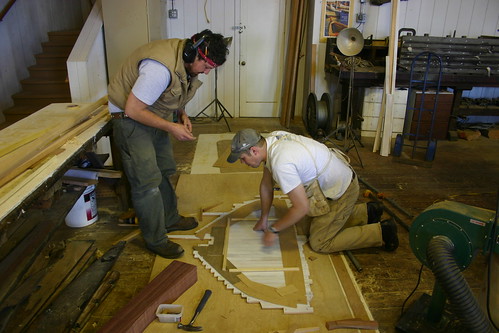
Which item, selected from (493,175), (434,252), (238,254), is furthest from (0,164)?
(493,175)

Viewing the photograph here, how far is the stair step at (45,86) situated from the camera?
5418 millimetres

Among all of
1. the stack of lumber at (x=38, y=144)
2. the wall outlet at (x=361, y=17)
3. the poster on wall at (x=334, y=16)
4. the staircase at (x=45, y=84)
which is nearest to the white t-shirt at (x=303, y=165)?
the stack of lumber at (x=38, y=144)

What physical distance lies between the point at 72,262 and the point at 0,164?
872 mm

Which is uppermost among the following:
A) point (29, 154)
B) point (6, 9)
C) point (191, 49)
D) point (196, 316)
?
point (6, 9)

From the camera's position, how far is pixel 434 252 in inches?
67.0

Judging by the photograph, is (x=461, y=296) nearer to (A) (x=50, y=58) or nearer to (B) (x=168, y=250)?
(B) (x=168, y=250)

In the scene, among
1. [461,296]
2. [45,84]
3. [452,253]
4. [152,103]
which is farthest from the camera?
[45,84]

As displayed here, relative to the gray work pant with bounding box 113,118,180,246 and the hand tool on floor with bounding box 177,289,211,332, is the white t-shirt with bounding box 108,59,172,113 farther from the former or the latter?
the hand tool on floor with bounding box 177,289,211,332

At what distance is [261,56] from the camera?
6.41 metres

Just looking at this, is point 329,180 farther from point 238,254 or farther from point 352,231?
point 238,254

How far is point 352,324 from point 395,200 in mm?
1803

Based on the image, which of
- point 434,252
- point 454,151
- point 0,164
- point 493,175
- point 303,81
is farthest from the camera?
point 303,81

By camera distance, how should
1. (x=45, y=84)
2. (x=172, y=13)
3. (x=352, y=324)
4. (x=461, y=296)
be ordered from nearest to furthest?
(x=461, y=296)
(x=352, y=324)
(x=45, y=84)
(x=172, y=13)

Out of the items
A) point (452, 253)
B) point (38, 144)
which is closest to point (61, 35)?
point (38, 144)
